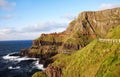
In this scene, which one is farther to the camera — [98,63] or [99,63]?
[98,63]

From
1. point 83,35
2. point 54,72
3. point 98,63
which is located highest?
point 83,35

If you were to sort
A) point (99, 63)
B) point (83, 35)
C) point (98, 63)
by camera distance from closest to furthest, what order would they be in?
point (99, 63), point (98, 63), point (83, 35)

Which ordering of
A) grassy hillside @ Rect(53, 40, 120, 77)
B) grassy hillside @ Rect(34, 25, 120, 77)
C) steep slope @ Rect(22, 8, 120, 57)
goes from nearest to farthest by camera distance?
1. grassy hillside @ Rect(34, 25, 120, 77)
2. grassy hillside @ Rect(53, 40, 120, 77)
3. steep slope @ Rect(22, 8, 120, 57)

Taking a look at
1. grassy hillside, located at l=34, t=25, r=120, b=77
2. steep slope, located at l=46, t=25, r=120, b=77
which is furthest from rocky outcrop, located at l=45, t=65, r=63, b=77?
grassy hillside, located at l=34, t=25, r=120, b=77

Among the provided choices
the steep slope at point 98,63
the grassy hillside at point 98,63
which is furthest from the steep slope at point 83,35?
the grassy hillside at point 98,63

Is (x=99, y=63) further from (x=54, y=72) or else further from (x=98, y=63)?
(x=54, y=72)

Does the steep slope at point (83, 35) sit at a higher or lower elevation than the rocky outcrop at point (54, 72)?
higher

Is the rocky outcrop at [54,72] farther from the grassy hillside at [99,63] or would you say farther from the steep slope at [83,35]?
the steep slope at [83,35]

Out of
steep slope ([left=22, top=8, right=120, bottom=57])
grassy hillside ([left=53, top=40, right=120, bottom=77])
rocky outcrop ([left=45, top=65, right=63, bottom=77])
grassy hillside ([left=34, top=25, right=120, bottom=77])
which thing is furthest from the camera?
steep slope ([left=22, top=8, right=120, bottom=57])

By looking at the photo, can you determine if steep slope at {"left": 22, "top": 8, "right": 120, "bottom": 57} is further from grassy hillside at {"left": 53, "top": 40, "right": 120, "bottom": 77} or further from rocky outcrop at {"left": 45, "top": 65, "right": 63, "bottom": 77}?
grassy hillside at {"left": 53, "top": 40, "right": 120, "bottom": 77}

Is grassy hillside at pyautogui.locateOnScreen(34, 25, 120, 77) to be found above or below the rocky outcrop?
above

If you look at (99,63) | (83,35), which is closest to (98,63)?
(99,63)

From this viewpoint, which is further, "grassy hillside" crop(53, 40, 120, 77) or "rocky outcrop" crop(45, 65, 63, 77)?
"rocky outcrop" crop(45, 65, 63, 77)

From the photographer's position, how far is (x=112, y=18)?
18562 centimetres
